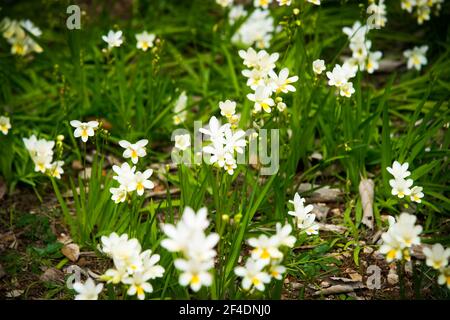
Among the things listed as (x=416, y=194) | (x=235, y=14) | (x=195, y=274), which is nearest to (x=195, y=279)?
(x=195, y=274)

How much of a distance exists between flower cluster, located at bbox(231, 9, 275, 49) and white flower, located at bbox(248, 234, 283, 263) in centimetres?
181

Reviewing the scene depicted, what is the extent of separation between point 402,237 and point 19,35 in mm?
2601

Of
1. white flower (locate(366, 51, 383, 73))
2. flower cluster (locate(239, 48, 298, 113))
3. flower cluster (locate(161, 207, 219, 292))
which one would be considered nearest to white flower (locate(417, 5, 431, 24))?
white flower (locate(366, 51, 383, 73))

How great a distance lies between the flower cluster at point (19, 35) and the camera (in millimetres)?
3436

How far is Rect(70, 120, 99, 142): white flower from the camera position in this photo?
2361 mm

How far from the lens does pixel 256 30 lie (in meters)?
3.45

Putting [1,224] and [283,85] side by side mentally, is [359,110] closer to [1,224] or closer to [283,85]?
[283,85]

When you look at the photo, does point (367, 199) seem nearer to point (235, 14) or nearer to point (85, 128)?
point (85, 128)

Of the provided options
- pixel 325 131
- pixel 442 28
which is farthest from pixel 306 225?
pixel 442 28

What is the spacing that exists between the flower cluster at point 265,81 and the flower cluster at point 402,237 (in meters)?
0.72

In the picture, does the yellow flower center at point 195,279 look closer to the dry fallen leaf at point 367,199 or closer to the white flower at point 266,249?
the white flower at point 266,249

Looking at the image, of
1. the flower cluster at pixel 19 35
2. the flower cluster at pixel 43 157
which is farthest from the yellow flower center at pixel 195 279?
the flower cluster at pixel 19 35

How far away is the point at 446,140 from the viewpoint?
2.69m

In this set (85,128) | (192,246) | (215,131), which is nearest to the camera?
(192,246)
